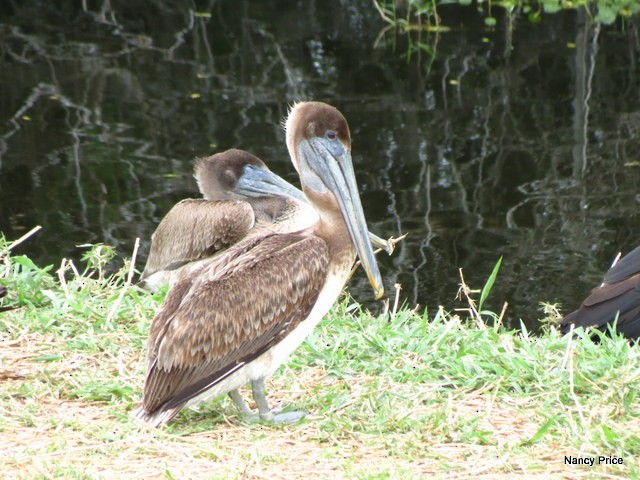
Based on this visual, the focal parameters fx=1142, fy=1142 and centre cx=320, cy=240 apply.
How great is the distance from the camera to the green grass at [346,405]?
365cm

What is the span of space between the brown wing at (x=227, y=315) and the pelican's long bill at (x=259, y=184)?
2.56 m

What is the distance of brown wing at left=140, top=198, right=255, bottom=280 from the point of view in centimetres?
614

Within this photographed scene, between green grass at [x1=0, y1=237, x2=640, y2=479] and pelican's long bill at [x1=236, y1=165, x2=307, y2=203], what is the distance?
1.74 m

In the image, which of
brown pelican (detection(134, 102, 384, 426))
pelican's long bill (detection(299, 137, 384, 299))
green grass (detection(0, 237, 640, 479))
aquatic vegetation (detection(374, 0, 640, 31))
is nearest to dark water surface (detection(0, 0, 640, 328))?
aquatic vegetation (detection(374, 0, 640, 31))

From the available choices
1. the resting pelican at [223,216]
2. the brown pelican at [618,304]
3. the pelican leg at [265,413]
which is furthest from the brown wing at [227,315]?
the resting pelican at [223,216]

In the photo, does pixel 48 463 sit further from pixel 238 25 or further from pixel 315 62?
pixel 238 25

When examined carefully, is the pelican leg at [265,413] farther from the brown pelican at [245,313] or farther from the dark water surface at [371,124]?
the dark water surface at [371,124]

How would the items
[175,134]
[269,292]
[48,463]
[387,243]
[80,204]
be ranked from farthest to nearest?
[175,134], [80,204], [387,243], [269,292], [48,463]

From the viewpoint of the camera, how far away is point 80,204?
967cm

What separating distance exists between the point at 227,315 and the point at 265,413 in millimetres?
373

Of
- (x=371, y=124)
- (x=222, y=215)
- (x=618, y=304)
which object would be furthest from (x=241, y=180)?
(x=371, y=124)

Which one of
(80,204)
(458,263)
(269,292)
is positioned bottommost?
(458,263)

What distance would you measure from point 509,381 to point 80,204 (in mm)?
6103

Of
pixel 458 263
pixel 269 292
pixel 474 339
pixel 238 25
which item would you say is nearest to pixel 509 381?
pixel 474 339
